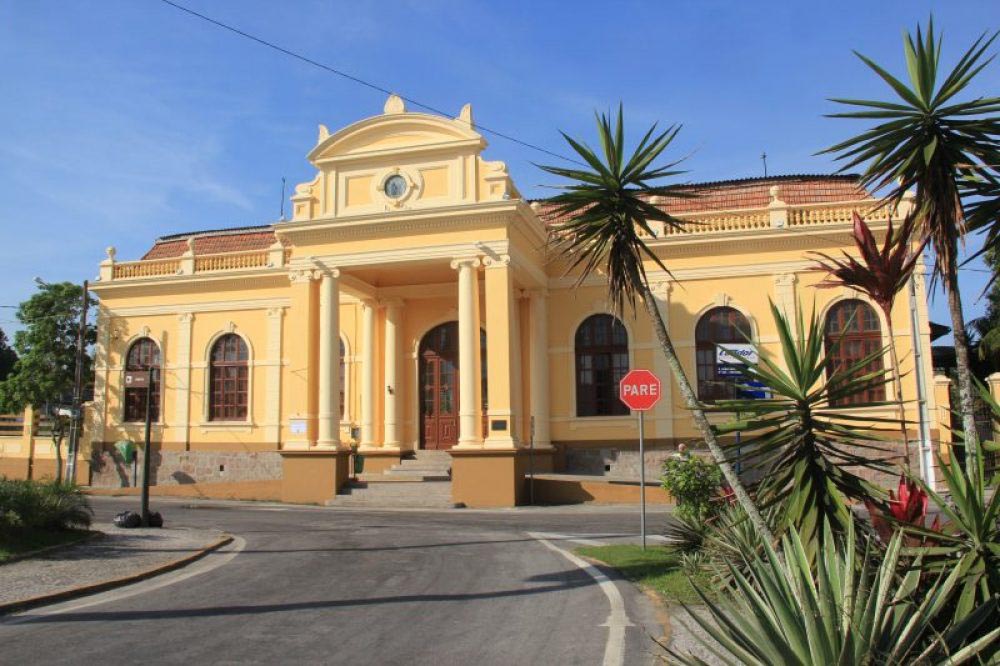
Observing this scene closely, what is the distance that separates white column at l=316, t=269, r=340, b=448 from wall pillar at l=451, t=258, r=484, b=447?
3.75 m

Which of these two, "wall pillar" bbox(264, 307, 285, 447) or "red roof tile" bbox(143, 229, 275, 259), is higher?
"red roof tile" bbox(143, 229, 275, 259)

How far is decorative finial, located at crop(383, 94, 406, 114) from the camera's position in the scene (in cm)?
2344

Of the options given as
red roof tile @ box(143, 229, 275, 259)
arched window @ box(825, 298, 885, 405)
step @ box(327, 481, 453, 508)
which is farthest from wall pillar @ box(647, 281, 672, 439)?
red roof tile @ box(143, 229, 275, 259)

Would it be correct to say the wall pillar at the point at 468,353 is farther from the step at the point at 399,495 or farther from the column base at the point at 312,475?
the column base at the point at 312,475

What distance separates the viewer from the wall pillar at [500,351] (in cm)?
2141

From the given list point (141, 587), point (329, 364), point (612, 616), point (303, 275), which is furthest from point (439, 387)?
point (612, 616)

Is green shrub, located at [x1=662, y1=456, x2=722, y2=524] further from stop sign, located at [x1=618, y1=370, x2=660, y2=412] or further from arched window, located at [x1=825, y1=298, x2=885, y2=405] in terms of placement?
arched window, located at [x1=825, y1=298, x2=885, y2=405]

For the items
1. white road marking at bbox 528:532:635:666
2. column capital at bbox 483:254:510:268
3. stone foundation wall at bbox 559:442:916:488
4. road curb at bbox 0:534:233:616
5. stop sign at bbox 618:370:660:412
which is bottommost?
white road marking at bbox 528:532:635:666

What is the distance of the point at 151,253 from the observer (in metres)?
33.7

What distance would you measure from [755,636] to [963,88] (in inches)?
216

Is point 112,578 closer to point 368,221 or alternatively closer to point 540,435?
point 368,221

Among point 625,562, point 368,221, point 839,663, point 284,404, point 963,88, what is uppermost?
point 368,221

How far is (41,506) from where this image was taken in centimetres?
1185

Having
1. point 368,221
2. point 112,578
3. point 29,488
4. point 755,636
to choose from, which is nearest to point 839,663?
point 755,636
